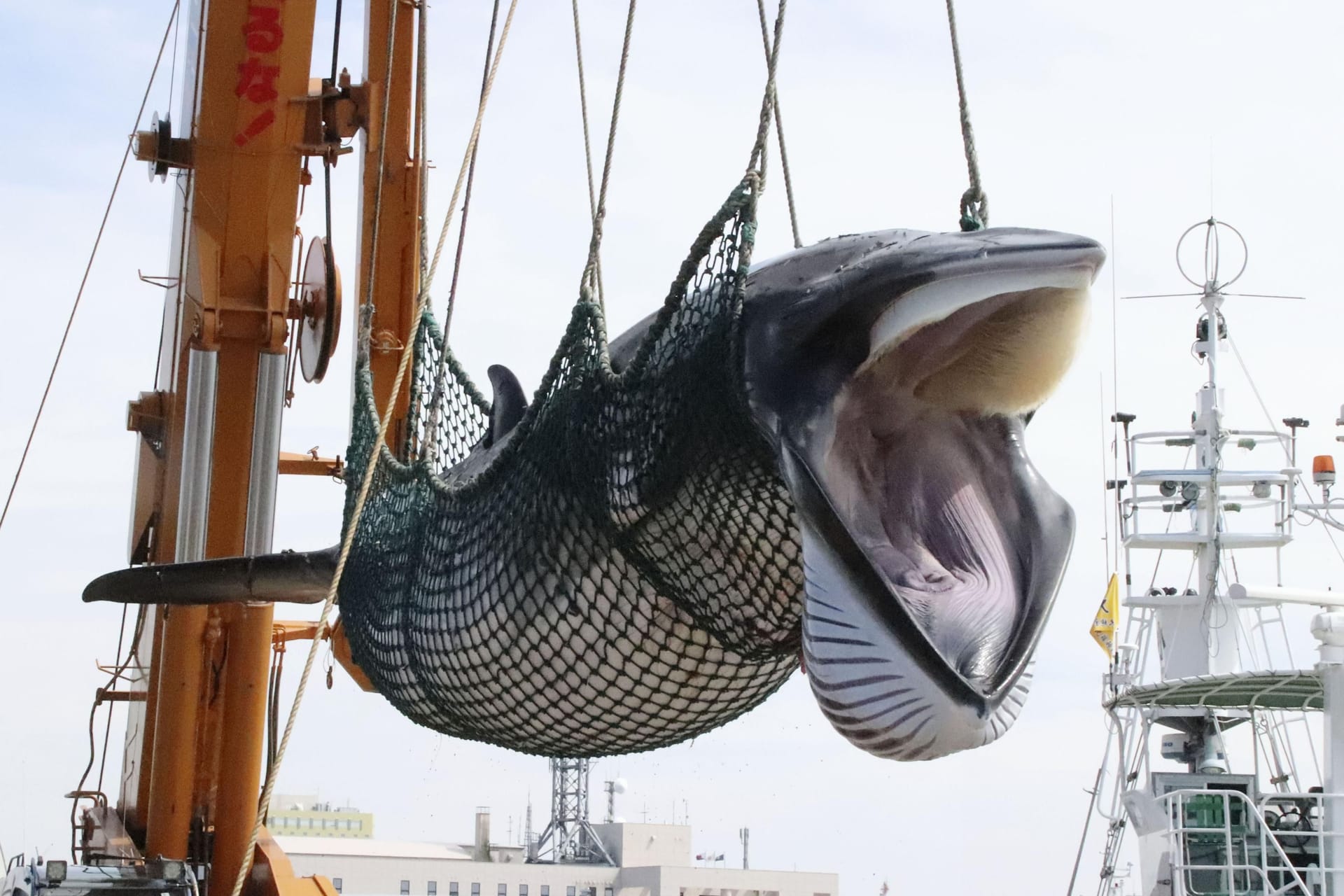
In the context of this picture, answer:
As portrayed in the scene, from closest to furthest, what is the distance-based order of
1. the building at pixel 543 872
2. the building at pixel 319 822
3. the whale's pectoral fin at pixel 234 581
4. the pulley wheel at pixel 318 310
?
the whale's pectoral fin at pixel 234 581 < the pulley wheel at pixel 318 310 < the building at pixel 543 872 < the building at pixel 319 822

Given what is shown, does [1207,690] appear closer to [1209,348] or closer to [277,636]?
[1209,348]

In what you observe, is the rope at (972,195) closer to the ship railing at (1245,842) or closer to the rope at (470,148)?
the rope at (470,148)

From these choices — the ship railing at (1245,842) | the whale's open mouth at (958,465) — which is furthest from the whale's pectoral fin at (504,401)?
the ship railing at (1245,842)

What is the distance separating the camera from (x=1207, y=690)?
15.7 m

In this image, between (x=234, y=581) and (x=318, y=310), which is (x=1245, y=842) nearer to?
(x=318, y=310)

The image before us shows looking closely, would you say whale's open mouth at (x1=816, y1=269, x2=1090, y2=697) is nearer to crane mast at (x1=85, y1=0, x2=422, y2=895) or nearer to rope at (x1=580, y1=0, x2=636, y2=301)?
rope at (x1=580, y1=0, x2=636, y2=301)

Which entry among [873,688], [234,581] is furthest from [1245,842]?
[873,688]

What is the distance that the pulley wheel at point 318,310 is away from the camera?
778cm

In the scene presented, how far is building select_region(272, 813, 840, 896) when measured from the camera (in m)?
41.9

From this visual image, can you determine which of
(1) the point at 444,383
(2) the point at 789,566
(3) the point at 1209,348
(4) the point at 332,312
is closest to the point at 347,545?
(1) the point at 444,383

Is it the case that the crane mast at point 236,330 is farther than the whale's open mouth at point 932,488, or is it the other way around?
the crane mast at point 236,330

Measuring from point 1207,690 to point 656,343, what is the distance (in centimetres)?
1347

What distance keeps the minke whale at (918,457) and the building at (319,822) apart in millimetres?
50238

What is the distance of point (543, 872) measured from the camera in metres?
43.8
